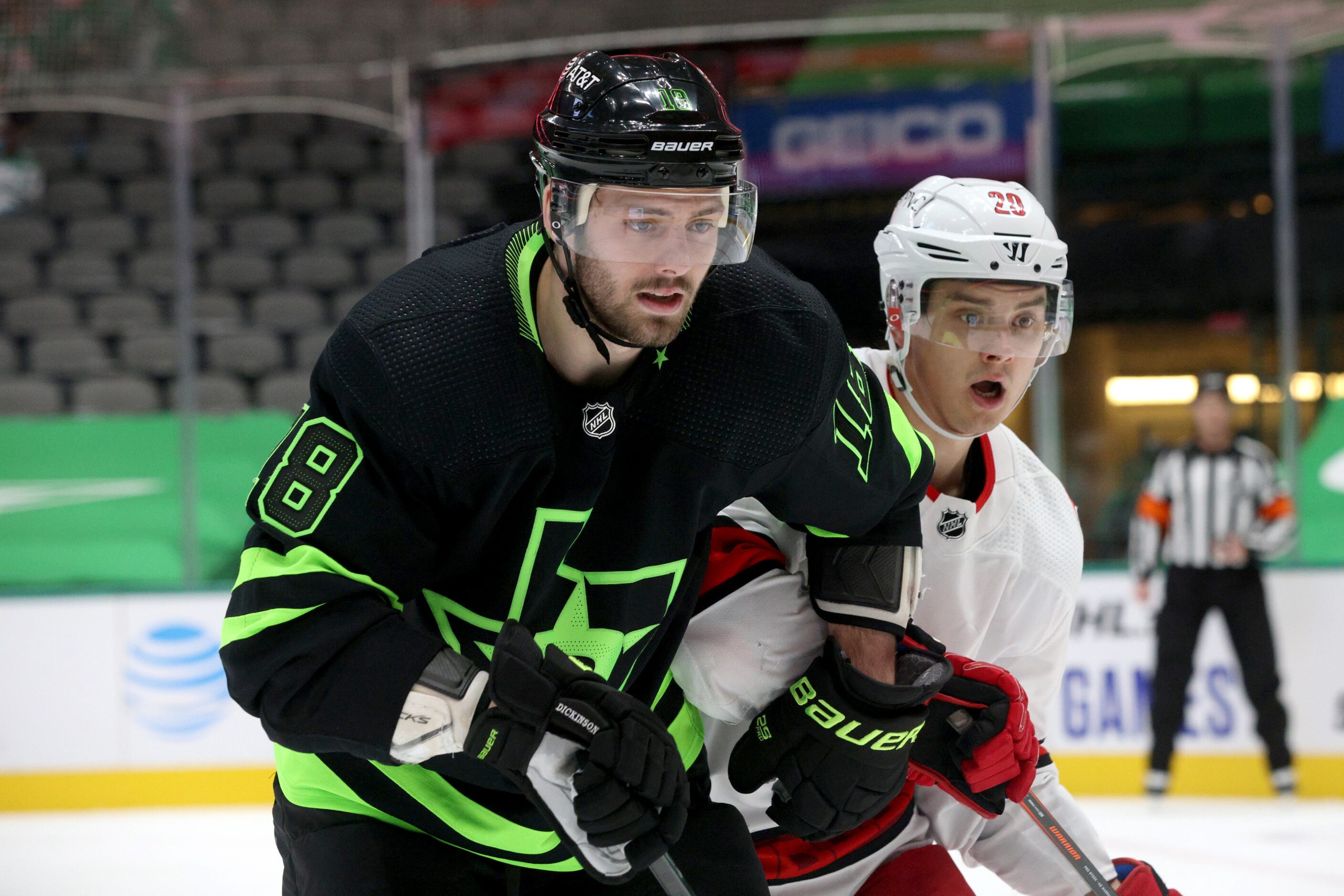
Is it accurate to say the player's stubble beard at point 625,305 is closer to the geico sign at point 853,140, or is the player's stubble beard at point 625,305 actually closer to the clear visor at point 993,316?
the clear visor at point 993,316

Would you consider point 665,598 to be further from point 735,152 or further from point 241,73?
point 241,73

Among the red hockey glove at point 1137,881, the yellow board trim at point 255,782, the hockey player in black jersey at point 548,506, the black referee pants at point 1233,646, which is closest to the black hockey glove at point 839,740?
the hockey player in black jersey at point 548,506

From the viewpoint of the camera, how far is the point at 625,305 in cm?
133

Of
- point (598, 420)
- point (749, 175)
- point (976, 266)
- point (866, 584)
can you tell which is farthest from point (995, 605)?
point (749, 175)

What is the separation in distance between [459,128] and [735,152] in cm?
499

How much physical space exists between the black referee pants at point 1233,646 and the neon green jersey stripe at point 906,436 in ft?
11.3

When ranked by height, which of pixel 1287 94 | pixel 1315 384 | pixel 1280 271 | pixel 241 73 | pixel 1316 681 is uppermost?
pixel 241 73

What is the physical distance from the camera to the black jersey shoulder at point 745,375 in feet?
4.67

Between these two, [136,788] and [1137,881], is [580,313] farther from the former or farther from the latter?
[136,788]

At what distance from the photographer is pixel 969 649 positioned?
1896mm

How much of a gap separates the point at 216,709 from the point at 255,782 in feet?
0.99

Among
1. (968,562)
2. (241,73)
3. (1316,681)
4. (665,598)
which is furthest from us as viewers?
(241,73)

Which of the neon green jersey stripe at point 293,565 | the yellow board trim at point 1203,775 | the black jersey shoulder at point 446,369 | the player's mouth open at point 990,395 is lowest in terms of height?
the yellow board trim at point 1203,775

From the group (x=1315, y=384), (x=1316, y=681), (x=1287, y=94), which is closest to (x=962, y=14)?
(x=1287, y=94)
